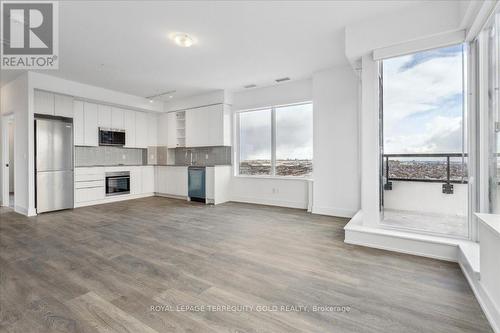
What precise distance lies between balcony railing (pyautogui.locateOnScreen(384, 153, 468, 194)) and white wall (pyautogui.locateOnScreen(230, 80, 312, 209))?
194cm

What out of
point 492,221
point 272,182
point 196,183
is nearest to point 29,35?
point 196,183

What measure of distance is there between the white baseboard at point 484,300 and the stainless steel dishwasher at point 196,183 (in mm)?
4874

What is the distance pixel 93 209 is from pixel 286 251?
4.44 m

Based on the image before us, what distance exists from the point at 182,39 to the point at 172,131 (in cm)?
395

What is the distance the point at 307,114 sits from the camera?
17.2 ft

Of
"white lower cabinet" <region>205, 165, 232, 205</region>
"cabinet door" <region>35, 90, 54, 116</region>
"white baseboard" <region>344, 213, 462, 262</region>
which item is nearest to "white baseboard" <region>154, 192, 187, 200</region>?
"white lower cabinet" <region>205, 165, 232, 205</region>

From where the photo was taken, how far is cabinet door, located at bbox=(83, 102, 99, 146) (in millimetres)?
5684

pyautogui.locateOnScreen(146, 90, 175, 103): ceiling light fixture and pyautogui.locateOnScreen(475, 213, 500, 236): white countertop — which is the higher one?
pyautogui.locateOnScreen(146, 90, 175, 103): ceiling light fixture

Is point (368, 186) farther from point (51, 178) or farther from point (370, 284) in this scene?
point (51, 178)

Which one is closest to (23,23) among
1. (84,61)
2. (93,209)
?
(84,61)

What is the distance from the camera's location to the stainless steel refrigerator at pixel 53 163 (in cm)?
468

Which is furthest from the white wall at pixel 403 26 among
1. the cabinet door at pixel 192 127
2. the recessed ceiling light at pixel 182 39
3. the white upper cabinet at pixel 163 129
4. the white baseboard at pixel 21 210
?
the white baseboard at pixel 21 210

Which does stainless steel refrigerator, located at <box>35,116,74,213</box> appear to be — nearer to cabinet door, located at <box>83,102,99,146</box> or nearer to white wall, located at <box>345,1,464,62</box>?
cabinet door, located at <box>83,102,99,146</box>

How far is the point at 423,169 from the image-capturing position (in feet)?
11.0
